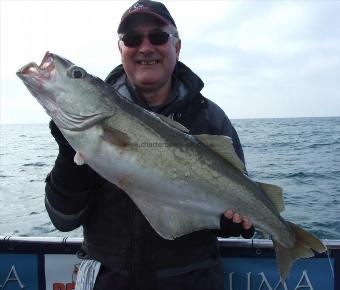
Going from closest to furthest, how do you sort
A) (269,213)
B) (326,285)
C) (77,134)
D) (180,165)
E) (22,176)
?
(77,134), (180,165), (269,213), (326,285), (22,176)

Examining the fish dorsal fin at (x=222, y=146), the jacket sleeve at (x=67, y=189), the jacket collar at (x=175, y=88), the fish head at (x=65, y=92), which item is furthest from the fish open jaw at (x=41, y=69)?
the fish dorsal fin at (x=222, y=146)

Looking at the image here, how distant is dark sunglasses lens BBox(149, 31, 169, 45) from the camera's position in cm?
377

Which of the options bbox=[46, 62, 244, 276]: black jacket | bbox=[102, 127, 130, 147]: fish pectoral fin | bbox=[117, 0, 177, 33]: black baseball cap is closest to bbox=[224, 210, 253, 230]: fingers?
bbox=[46, 62, 244, 276]: black jacket

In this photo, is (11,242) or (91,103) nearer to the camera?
(91,103)

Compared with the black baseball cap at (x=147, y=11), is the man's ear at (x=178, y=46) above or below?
below

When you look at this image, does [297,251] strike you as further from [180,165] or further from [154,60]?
[154,60]

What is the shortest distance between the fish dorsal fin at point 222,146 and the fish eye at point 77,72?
1.03 meters

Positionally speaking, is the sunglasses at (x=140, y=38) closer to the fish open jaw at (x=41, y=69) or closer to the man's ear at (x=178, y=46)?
the man's ear at (x=178, y=46)

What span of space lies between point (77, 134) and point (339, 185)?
15654 millimetres

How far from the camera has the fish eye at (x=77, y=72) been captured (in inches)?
122

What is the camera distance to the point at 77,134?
10.1 ft

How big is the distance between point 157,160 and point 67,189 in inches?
30.3

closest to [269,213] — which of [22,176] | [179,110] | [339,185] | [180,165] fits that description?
[180,165]

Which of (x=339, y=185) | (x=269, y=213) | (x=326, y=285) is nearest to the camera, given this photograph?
(x=269, y=213)
